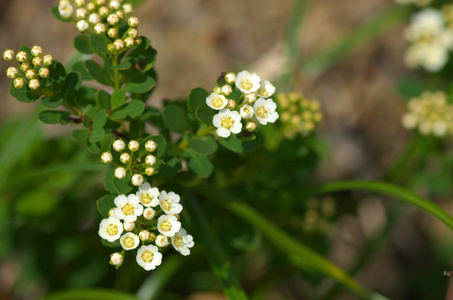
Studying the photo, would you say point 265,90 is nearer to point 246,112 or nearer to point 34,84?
point 246,112

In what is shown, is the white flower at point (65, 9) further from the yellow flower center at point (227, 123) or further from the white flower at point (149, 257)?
the white flower at point (149, 257)

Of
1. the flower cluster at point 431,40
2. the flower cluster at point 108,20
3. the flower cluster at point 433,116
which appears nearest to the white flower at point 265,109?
the flower cluster at point 108,20

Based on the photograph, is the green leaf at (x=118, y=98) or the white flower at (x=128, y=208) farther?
the green leaf at (x=118, y=98)

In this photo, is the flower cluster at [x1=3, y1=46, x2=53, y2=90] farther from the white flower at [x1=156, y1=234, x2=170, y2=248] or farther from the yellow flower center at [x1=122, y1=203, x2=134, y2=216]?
the white flower at [x1=156, y1=234, x2=170, y2=248]

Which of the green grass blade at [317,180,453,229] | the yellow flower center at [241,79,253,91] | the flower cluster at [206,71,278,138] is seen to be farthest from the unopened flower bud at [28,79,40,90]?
the green grass blade at [317,180,453,229]

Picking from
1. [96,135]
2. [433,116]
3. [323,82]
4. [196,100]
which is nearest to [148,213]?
[96,135]
